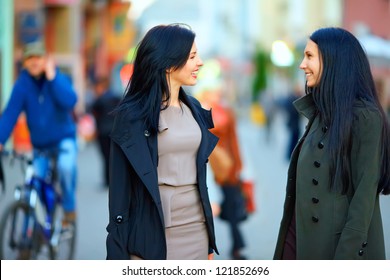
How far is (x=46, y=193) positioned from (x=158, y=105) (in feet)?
11.0

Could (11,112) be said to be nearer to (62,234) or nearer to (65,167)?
(65,167)

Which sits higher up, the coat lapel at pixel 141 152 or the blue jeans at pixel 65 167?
the coat lapel at pixel 141 152

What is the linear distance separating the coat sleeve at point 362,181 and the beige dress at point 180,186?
2.07ft

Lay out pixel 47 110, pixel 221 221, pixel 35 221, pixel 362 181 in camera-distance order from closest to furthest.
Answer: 1. pixel 362 181
2. pixel 35 221
3. pixel 47 110
4. pixel 221 221

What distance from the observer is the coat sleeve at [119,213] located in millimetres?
3936

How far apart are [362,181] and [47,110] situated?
3.90 metres

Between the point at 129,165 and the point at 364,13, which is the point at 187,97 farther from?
the point at 364,13

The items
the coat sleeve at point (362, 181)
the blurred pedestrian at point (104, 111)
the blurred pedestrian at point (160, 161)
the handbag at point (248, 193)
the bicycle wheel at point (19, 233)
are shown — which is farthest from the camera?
the blurred pedestrian at point (104, 111)

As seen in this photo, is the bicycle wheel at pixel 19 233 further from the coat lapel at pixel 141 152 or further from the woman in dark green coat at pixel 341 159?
the woman in dark green coat at pixel 341 159

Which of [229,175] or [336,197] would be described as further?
[229,175]

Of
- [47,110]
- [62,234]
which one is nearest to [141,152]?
[47,110]

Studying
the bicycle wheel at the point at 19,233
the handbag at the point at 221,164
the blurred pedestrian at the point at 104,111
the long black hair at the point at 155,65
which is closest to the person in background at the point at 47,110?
the bicycle wheel at the point at 19,233

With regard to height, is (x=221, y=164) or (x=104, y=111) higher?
(x=221, y=164)

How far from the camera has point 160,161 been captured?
405cm
